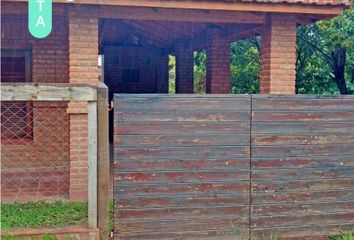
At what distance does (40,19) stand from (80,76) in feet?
5.99

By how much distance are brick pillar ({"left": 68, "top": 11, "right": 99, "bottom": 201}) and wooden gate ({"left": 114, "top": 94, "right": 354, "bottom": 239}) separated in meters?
2.01

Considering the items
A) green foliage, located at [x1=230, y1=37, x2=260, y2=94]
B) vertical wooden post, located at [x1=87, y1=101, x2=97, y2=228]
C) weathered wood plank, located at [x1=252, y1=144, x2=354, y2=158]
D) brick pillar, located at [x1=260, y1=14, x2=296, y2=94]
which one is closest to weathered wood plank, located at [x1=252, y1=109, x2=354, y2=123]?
weathered wood plank, located at [x1=252, y1=144, x2=354, y2=158]

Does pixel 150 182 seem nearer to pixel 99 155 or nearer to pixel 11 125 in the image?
pixel 99 155

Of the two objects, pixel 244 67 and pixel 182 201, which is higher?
pixel 244 67

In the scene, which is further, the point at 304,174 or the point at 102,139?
the point at 304,174

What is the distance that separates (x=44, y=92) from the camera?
446cm

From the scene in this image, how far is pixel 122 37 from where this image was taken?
13961mm

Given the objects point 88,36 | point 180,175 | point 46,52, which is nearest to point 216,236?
point 180,175

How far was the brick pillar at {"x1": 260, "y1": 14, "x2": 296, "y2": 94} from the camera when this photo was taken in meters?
7.21

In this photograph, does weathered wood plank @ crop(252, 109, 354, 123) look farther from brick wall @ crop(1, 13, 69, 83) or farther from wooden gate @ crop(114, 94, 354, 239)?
brick wall @ crop(1, 13, 69, 83)

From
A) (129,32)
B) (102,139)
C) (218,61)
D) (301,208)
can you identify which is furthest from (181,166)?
(129,32)

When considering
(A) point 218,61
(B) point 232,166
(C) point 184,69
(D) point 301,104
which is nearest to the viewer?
(B) point 232,166

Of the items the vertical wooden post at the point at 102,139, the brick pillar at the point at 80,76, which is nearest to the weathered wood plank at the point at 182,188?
the vertical wooden post at the point at 102,139

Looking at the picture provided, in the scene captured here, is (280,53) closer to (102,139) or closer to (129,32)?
(102,139)
